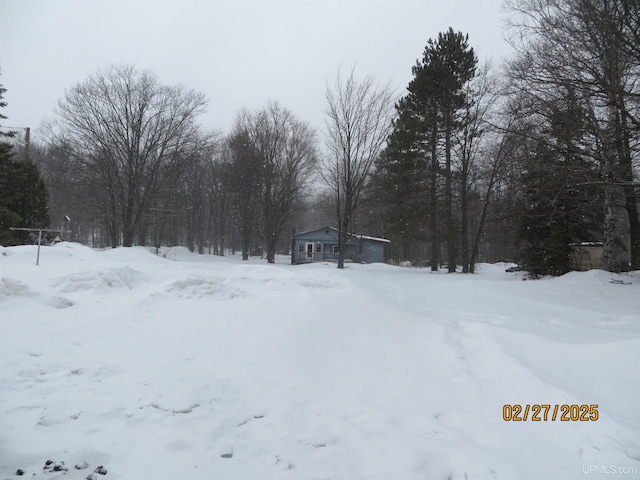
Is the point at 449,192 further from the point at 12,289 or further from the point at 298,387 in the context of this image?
the point at 12,289

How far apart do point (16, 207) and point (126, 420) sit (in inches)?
990

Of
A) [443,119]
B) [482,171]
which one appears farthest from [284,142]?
[482,171]

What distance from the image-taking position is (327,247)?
3897 cm

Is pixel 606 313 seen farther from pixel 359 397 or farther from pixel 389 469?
pixel 389 469

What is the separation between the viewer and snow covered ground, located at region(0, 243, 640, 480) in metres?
2.61

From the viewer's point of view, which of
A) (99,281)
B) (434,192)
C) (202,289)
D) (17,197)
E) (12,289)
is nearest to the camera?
(12,289)

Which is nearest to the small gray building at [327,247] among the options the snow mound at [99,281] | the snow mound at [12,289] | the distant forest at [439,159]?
the distant forest at [439,159]

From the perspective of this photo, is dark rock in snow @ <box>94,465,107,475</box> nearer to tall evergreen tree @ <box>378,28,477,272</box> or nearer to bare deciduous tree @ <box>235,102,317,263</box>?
tall evergreen tree @ <box>378,28,477,272</box>

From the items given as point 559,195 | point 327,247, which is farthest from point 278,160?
point 559,195

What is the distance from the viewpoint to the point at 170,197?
122 ft
